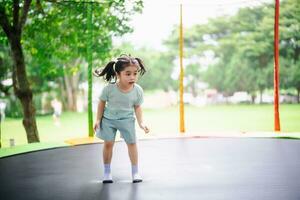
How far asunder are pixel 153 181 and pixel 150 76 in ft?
38.6

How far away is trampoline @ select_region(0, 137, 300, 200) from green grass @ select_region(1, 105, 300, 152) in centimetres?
415

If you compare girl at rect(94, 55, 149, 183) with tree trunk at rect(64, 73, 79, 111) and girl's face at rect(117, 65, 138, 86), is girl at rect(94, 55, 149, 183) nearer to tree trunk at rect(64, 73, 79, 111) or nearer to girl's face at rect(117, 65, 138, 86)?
girl's face at rect(117, 65, 138, 86)

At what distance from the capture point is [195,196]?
193 cm

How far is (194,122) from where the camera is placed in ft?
38.6

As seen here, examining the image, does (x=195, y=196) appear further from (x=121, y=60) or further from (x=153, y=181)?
(x=121, y=60)

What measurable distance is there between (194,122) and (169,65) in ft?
12.3

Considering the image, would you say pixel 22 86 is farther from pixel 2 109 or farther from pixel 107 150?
pixel 2 109

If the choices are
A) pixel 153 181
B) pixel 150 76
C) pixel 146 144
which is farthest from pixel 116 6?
pixel 150 76

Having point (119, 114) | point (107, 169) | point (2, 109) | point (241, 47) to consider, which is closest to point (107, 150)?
point (107, 169)

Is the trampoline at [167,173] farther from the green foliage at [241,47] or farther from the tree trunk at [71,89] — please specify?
the tree trunk at [71,89]

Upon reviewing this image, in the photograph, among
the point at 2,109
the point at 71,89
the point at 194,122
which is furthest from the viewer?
the point at 71,89

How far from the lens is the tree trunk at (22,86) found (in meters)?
4.87

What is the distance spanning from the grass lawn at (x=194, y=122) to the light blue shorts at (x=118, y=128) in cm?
533

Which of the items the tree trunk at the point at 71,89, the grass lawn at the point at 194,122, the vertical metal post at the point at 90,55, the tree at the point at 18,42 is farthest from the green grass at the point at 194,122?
the vertical metal post at the point at 90,55
